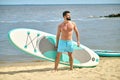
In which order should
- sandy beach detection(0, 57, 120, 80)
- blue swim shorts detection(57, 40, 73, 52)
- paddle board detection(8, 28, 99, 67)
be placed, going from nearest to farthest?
Answer: sandy beach detection(0, 57, 120, 80), blue swim shorts detection(57, 40, 73, 52), paddle board detection(8, 28, 99, 67)

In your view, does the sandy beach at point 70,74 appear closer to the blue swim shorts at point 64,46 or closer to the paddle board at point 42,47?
the paddle board at point 42,47

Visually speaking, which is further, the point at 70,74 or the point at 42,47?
the point at 42,47

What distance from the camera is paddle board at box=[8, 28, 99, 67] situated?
8250 mm

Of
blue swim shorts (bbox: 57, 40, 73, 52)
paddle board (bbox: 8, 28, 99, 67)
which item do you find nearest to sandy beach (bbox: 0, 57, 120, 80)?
paddle board (bbox: 8, 28, 99, 67)

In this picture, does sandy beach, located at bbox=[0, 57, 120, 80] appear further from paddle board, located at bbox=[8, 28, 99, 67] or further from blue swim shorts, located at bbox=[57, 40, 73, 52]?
blue swim shorts, located at bbox=[57, 40, 73, 52]

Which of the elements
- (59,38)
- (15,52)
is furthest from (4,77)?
(15,52)

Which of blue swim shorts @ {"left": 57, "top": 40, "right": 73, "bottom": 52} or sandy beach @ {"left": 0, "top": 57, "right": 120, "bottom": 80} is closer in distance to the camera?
sandy beach @ {"left": 0, "top": 57, "right": 120, "bottom": 80}

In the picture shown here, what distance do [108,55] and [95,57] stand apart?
90.5 inches

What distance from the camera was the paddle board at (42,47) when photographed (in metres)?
8.25

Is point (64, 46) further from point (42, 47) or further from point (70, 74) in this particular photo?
point (42, 47)

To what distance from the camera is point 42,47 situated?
8555 millimetres

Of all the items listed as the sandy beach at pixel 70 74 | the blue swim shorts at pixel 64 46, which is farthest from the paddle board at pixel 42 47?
the blue swim shorts at pixel 64 46

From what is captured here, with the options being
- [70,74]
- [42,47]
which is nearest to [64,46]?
[70,74]

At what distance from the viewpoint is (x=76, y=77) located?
24.4ft
